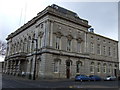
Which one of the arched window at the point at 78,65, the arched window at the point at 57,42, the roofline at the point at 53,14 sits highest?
the roofline at the point at 53,14

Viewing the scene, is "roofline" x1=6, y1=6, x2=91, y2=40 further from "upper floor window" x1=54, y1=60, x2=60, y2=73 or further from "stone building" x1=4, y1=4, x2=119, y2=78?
"upper floor window" x1=54, y1=60, x2=60, y2=73

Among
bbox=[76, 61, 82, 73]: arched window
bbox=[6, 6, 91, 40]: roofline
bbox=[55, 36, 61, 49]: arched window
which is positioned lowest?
bbox=[76, 61, 82, 73]: arched window

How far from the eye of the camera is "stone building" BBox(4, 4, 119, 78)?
111ft

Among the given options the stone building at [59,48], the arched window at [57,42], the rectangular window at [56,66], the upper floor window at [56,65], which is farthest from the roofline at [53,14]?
the rectangular window at [56,66]

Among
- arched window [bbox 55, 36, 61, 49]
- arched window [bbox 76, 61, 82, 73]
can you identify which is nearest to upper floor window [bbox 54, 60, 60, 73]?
arched window [bbox 55, 36, 61, 49]

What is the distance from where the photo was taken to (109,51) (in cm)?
5188

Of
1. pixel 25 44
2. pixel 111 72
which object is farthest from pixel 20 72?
pixel 111 72

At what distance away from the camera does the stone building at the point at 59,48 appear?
3381cm

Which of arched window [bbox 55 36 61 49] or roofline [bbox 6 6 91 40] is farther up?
roofline [bbox 6 6 91 40]

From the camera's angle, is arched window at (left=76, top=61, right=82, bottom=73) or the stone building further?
arched window at (left=76, top=61, right=82, bottom=73)

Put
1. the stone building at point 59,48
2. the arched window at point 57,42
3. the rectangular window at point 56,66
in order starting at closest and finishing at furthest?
the stone building at point 59,48
the rectangular window at point 56,66
the arched window at point 57,42

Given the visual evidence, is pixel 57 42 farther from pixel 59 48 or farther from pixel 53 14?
pixel 53 14

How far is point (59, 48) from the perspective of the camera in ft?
117

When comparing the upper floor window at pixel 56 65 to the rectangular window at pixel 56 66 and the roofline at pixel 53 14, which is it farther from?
the roofline at pixel 53 14
